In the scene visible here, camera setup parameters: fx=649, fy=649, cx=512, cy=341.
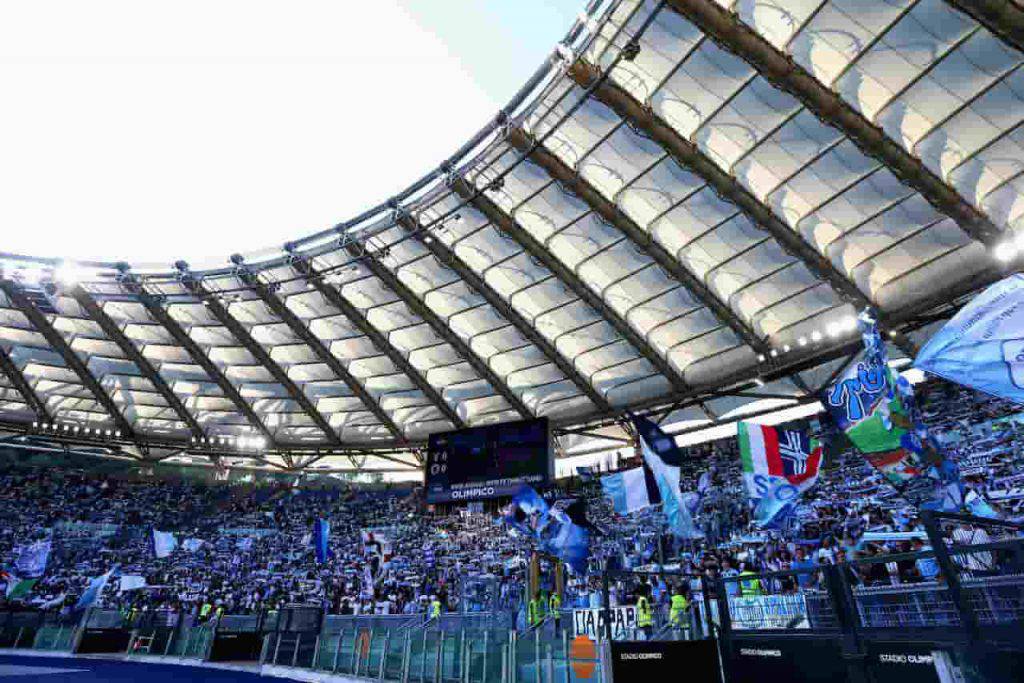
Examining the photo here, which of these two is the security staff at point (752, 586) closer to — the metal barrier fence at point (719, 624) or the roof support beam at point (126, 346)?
the metal barrier fence at point (719, 624)

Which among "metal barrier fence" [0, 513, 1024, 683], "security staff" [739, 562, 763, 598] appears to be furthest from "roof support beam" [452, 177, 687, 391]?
"security staff" [739, 562, 763, 598]

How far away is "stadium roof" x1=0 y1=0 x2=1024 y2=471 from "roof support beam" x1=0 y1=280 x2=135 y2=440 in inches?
4.9

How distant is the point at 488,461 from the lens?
3738 centimetres

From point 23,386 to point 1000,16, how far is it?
47.6 metres

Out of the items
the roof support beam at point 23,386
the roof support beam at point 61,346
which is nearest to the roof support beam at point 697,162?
the roof support beam at point 61,346

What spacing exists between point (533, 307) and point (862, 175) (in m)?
15.1

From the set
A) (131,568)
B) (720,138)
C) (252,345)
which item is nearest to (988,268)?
(720,138)

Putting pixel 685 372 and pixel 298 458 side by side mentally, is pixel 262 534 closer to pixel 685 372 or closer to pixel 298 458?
pixel 298 458

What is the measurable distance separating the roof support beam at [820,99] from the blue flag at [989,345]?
15.6 m

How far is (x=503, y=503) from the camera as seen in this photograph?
3728 centimetres

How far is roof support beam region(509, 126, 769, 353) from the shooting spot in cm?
2450

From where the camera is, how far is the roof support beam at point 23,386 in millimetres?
36719

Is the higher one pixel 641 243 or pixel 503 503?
pixel 641 243

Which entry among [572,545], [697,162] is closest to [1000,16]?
[697,162]
